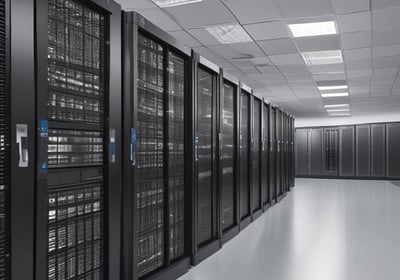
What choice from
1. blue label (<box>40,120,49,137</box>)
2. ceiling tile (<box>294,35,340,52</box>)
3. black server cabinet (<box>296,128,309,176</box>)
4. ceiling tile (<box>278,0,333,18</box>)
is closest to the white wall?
black server cabinet (<box>296,128,309,176</box>)

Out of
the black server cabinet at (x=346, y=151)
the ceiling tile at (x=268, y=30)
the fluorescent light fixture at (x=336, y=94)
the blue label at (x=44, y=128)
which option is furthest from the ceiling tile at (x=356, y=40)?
the black server cabinet at (x=346, y=151)

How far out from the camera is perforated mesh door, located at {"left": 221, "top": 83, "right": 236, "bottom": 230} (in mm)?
4012

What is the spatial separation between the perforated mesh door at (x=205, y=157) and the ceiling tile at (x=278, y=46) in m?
1.97

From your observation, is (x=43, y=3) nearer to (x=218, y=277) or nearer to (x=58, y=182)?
(x=58, y=182)

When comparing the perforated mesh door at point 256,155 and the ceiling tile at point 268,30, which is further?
the perforated mesh door at point 256,155

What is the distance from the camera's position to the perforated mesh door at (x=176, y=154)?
2750 mm

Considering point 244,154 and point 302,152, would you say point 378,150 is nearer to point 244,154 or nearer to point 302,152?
point 302,152

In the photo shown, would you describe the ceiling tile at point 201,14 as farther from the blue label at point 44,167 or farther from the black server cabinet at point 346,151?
the black server cabinet at point 346,151

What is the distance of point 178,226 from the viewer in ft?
9.46

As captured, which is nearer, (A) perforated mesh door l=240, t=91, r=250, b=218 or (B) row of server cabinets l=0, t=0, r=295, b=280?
(B) row of server cabinets l=0, t=0, r=295, b=280

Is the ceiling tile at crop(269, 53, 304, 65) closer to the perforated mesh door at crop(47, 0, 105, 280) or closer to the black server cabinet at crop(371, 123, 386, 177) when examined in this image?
Result: the perforated mesh door at crop(47, 0, 105, 280)

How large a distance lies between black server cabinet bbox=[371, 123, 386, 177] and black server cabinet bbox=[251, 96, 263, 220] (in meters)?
10.0

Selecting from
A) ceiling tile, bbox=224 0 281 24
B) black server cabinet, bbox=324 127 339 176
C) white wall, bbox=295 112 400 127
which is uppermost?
ceiling tile, bbox=224 0 281 24

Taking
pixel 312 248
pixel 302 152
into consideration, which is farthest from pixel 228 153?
pixel 302 152
